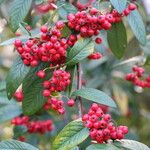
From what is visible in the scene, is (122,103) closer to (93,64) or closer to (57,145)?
(93,64)

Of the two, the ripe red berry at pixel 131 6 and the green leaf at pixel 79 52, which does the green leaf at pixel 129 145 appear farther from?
the ripe red berry at pixel 131 6

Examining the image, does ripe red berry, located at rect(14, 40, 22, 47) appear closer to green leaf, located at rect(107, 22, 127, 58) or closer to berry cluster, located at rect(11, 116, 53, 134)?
green leaf, located at rect(107, 22, 127, 58)

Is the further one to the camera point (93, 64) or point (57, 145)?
point (93, 64)

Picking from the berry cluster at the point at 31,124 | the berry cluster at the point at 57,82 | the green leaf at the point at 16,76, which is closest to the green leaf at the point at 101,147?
the berry cluster at the point at 57,82

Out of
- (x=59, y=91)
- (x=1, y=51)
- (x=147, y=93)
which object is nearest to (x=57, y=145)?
(x=59, y=91)

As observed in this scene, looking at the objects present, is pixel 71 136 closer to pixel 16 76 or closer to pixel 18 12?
pixel 16 76

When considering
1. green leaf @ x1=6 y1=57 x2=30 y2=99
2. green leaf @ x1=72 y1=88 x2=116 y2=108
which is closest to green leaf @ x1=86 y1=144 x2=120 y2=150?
green leaf @ x1=72 y1=88 x2=116 y2=108
